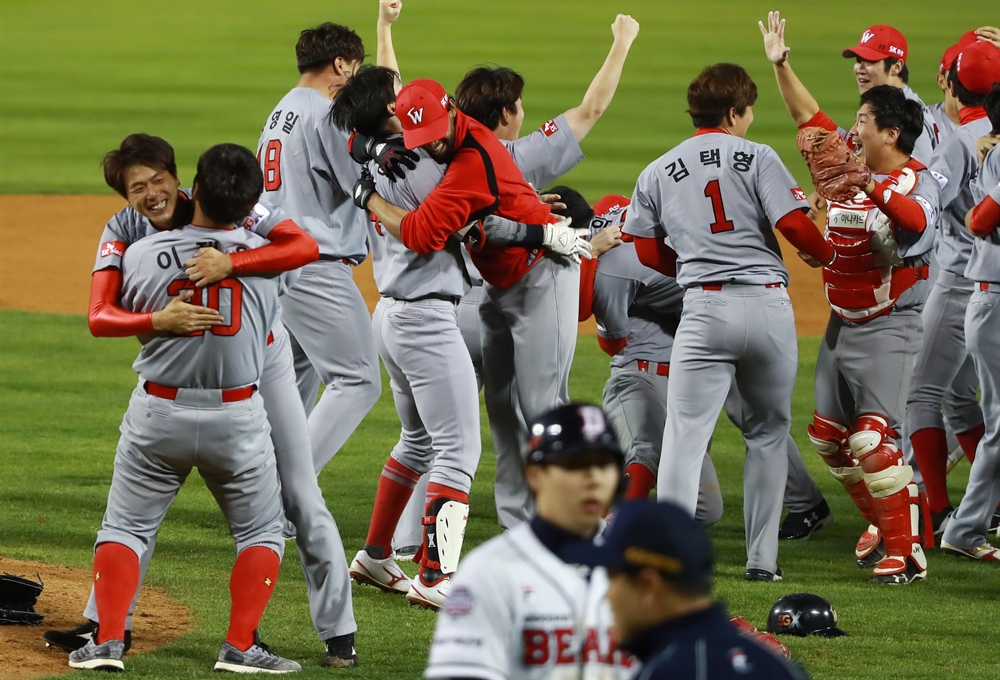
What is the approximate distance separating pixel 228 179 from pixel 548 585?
6.53 ft

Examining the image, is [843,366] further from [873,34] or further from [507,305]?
[873,34]

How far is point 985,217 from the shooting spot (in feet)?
17.8

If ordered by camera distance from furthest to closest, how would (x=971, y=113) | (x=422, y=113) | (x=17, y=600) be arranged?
(x=971, y=113)
(x=422, y=113)
(x=17, y=600)

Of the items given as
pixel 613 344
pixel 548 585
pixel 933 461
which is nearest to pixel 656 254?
pixel 613 344

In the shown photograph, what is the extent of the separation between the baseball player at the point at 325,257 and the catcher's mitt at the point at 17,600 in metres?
1.18

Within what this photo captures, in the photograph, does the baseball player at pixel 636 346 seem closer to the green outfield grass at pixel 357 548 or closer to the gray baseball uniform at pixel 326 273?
the green outfield grass at pixel 357 548

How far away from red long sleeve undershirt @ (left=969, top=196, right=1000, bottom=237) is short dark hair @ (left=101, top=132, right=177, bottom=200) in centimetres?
322

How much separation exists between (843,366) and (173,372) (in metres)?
2.89

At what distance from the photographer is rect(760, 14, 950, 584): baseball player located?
534 centimetres

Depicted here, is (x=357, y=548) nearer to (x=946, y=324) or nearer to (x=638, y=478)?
(x=638, y=478)

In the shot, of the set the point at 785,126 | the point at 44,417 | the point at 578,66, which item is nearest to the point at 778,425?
the point at 44,417

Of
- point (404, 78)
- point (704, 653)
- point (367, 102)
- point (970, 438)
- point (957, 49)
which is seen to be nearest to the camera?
point (704, 653)

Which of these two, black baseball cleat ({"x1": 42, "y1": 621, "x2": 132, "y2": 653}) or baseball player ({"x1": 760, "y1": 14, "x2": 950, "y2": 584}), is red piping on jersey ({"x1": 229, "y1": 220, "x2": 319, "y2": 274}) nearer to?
black baseball cleat ({"x1": 42, "y1": 621, "x2": 132, "y2": 653})

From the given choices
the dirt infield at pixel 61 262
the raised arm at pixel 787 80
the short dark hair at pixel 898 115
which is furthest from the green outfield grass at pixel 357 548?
the dirt infield at pixel 61 262
